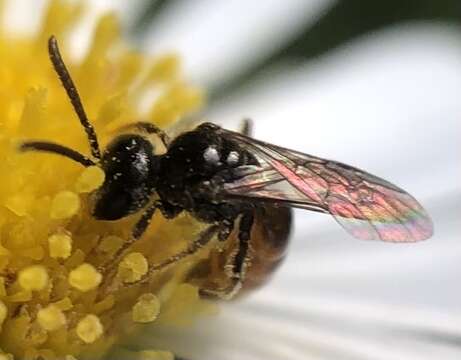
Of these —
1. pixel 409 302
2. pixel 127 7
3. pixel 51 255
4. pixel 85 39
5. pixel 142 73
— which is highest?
pixel 127 7

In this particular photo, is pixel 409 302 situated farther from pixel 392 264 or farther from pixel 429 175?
pixel 429 175

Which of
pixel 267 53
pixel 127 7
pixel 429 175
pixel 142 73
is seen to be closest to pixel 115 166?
pixel 142 73

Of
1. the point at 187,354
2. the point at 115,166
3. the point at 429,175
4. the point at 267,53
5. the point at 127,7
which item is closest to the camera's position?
the point at 115,166

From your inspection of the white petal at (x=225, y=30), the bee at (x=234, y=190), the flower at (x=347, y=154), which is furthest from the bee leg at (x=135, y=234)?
the white petal at (x=225, y=30)

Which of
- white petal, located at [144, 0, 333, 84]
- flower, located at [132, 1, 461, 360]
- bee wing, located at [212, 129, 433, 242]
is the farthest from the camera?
white petal, located at [144, 0, 333, 84]

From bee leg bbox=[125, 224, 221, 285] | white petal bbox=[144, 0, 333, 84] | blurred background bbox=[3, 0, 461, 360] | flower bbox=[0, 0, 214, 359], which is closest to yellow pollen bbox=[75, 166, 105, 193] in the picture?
flower bbox=[0, 0, 214, 359]

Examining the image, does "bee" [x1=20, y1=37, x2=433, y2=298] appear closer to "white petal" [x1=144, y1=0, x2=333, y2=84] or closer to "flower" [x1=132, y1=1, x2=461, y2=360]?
"flower" [x1=132, y1=1, x2=461, y2=360]

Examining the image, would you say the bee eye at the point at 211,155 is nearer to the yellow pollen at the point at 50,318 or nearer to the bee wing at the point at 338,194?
the bee wing at the point at 338,194
